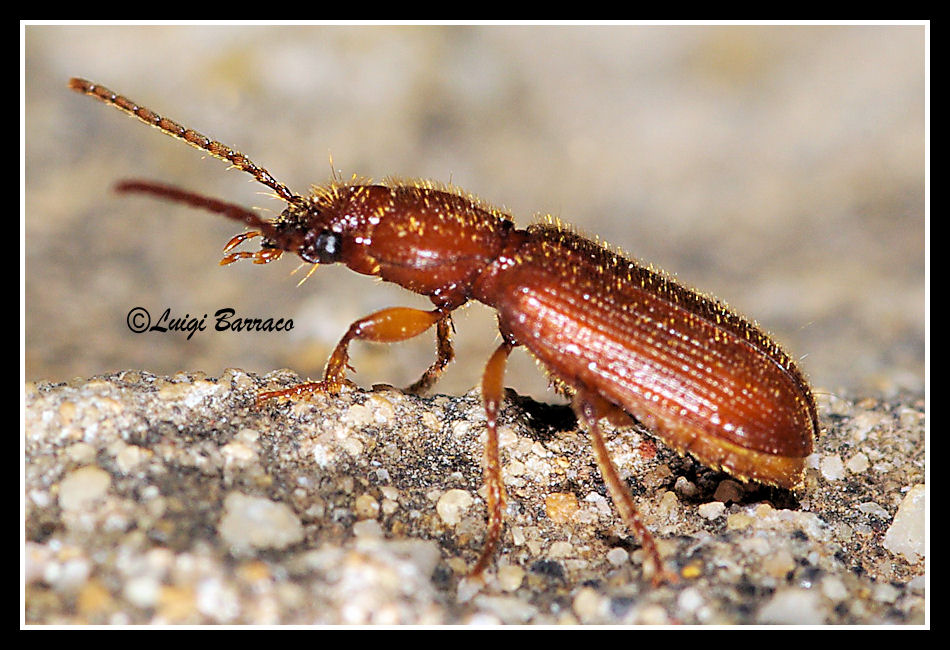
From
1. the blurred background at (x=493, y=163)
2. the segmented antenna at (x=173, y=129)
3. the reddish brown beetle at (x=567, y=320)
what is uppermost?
the blurred background at (x=493, y=163)

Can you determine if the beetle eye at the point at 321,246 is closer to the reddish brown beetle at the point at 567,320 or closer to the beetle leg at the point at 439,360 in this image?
the reddish brown beetle at the point at 567,320

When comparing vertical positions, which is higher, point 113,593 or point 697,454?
point 697,454

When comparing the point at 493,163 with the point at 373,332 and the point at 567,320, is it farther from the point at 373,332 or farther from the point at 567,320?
the point at 567,320

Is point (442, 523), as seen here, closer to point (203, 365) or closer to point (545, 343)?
point (545, 343)

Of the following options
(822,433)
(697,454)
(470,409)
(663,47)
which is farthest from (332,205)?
(663,47)

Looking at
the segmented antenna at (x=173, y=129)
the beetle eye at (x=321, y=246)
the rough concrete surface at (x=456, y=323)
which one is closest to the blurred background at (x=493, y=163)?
the rough concrete surface at (x=456, y=323)

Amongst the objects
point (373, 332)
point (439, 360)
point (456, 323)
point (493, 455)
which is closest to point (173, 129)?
point (373, 332)
